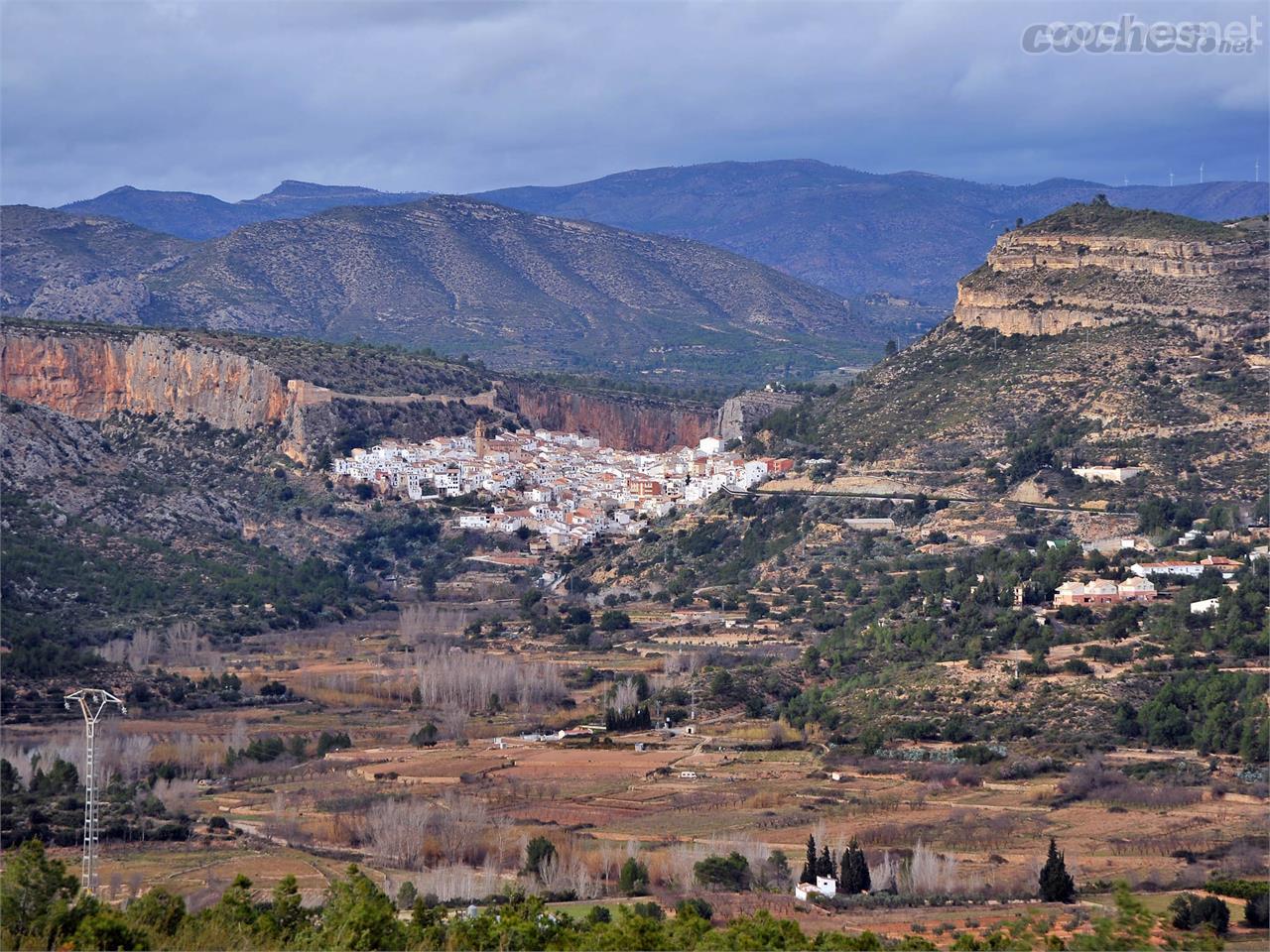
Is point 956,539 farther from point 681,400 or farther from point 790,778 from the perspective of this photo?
point 681,400

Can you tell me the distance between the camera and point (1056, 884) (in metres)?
31.5

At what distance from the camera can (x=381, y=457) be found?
80.2 m

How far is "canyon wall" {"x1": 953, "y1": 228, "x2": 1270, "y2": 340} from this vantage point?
65125 mm

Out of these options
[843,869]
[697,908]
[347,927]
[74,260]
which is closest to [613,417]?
[74,260]

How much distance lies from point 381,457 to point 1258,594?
129 ft

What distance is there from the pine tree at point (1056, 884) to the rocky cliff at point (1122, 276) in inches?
1376

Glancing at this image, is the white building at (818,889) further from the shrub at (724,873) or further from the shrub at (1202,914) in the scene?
the shrub at (1202,914)

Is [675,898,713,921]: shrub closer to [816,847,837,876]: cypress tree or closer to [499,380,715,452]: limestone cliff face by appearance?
[816,847,837,876]: cypress tree

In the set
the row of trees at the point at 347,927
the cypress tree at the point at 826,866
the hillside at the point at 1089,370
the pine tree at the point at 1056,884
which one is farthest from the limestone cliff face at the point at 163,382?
the row of trees at the point at 347,927

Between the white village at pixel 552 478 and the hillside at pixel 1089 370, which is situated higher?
the hillside at pixel 1089 370

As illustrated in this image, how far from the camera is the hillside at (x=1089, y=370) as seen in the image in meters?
60.7

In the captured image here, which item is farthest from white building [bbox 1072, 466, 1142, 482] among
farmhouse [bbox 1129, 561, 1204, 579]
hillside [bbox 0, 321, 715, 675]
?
hillside [bbox 0, 321, 715, 675]

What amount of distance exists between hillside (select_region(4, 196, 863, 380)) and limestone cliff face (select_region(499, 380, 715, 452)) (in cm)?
2924

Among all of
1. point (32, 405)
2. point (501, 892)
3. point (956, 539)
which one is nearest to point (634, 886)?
point (501, 892)
